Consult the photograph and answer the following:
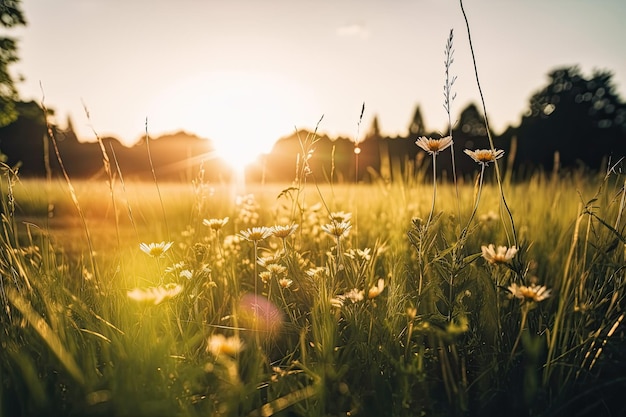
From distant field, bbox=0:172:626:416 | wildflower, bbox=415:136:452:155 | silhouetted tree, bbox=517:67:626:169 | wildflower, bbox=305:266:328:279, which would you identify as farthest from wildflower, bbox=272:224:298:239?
silhouetted tree, bbox=517:67:626:169

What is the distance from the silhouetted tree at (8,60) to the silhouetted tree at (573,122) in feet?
79.4

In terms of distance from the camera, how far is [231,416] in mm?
808

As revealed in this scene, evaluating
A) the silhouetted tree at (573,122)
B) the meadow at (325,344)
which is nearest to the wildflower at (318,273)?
the meadow at (325,344)

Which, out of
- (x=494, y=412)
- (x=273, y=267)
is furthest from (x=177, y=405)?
(x=494, y=412)

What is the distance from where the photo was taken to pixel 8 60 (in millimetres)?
11039

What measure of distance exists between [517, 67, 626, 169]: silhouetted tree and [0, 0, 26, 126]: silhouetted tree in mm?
24188

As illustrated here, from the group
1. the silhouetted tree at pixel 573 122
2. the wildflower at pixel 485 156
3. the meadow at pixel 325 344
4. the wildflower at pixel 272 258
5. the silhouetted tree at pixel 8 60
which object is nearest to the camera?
the meadow at pixel 325 344

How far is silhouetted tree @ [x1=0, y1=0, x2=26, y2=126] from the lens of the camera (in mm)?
10289

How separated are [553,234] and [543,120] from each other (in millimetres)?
28471

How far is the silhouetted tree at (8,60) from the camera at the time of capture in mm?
10289

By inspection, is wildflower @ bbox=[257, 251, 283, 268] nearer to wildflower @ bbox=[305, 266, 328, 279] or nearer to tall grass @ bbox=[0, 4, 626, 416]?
tall grass @ bbox=[0, 4, 626, 416]

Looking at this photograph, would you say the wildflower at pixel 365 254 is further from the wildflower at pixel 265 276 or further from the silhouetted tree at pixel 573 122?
the silhouetted tree at pixel 573 122

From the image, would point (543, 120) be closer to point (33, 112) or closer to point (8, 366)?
point (33, 112)

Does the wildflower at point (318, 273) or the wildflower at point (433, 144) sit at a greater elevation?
the wildflower at point (433, 144)
